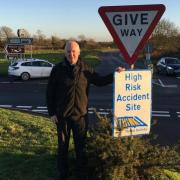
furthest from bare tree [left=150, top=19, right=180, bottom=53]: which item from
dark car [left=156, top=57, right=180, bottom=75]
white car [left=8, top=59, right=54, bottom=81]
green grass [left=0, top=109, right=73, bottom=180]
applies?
green grass [left=0, top=109, right=73, bottom=180]

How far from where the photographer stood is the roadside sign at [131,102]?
5.79 metres

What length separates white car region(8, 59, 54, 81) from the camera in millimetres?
32906

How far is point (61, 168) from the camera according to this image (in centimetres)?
622

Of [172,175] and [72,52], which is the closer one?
[72,52]

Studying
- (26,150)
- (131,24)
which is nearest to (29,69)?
(26,150)

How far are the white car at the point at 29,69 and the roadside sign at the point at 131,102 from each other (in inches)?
1082

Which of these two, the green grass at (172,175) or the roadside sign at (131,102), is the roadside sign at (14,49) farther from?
the roadside sign at (131,102)

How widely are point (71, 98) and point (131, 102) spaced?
783 millimetres

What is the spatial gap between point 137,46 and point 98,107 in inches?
481

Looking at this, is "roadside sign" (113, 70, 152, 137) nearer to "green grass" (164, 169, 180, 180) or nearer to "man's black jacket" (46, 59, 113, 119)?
"man's black jacket" (46, 59, 113, 119)

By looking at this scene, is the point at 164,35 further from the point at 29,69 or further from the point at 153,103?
the point at 153,103

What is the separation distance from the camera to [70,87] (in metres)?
5.89

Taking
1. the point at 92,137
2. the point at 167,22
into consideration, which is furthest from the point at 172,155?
the point at 167,22

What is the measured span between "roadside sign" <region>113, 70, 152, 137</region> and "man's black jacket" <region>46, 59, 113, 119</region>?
0.33m
